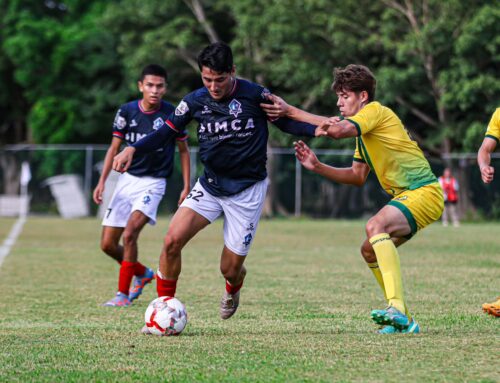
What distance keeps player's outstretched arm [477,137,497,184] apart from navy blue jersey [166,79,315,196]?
1536 mm

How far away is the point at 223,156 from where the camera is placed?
7348 mm

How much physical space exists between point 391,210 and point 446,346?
128 centimetres

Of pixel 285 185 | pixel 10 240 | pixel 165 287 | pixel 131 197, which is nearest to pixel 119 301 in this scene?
pixel 131 197

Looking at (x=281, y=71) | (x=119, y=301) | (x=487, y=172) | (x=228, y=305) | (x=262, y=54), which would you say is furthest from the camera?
(x=262, y=54)

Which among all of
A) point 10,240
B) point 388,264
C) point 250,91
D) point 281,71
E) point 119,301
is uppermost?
point 281,71

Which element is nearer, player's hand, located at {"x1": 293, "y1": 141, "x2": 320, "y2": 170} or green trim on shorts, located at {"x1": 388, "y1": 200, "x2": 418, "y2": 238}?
player's hand, located at {"x1": 293, "y1": 141, "x2": 320, "y2": 170}

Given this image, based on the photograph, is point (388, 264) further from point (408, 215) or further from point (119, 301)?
point (119, 301)

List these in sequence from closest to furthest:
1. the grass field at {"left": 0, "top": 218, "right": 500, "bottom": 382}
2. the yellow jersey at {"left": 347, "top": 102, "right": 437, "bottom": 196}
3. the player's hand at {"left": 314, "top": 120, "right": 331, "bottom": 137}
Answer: the grass field at {"left": 0, "top": 218, "right": 500, "bottom": 382}
the player's hand at {"left": 314, "top": 120, "right": 331, "bottom": 137}
the yellow jersey at {"left": 347, "top": 102, "right": 437, "bottom": 196}

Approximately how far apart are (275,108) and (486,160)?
1798mm

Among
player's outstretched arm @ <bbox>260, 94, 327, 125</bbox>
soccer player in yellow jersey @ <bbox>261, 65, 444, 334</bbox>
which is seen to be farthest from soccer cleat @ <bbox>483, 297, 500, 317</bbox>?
player's outstretched arm @ <bbox>260, 94, 327, 125</bbox>

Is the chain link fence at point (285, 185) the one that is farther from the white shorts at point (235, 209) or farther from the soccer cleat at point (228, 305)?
the white shorts at point (235, 209)

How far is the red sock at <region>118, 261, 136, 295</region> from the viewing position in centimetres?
948

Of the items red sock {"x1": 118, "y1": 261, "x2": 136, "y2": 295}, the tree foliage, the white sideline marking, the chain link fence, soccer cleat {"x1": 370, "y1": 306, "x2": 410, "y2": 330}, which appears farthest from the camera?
the chain link fence

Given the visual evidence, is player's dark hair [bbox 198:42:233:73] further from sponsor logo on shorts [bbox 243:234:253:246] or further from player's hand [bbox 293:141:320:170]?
sponsor logo on shorts [bbox 243:234:253:246]
